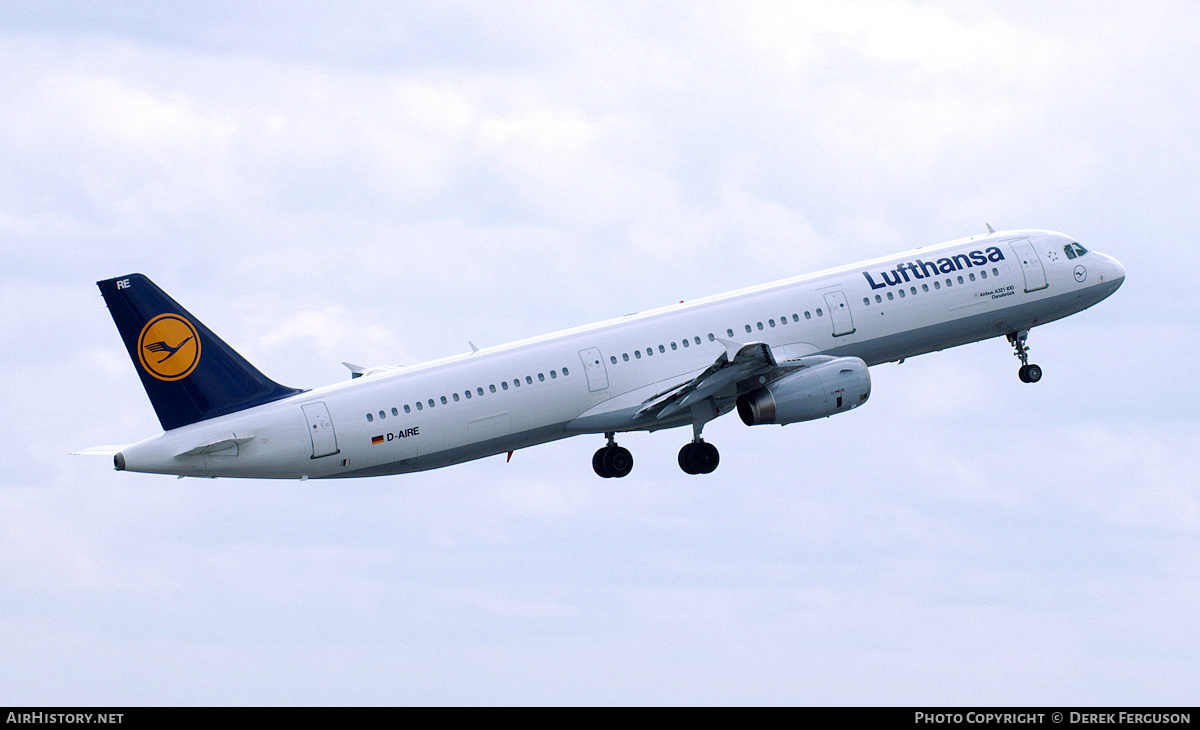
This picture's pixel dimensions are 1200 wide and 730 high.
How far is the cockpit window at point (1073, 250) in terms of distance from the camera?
55.3m

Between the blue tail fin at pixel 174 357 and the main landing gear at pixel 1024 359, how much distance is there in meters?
28.2

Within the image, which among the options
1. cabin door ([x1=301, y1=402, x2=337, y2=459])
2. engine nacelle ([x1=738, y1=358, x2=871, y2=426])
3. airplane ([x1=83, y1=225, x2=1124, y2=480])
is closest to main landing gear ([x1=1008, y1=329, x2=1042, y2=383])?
airplane ([x1=83, y1=225, x2=1124, y2=480])

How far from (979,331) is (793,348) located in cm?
809

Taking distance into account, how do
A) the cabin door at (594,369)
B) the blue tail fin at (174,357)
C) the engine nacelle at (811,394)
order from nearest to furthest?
the blue tail fin at (174,357) → the engine nacelle at (811,394) → the cabin door at (594,369)

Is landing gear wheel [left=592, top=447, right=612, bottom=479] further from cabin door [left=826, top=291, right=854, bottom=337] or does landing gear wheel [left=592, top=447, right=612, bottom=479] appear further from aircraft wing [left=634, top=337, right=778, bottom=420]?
cabin door [left=826, top=291, right=854, bottom=337]

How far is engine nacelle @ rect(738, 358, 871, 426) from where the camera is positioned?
46906 mm

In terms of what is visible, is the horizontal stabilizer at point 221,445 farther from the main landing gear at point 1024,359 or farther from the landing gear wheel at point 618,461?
the main landing gear at point 1024,359

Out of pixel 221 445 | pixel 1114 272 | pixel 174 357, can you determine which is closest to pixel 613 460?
pixel 221 445

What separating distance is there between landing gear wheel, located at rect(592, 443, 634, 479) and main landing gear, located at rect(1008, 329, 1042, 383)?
15169mm

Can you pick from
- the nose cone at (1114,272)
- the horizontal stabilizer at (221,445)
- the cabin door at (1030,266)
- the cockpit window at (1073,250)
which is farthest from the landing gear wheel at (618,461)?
the nose cone at (1114,272)

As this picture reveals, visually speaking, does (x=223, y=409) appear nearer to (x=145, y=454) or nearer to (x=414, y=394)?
(x=145, y=454)

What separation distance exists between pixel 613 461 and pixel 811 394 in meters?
8.95

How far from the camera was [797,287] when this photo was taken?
50.9 metres

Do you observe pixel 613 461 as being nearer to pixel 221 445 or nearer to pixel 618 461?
pixel 618 461
